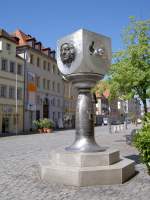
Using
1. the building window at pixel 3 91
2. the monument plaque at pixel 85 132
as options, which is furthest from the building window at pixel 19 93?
the monument plaque at pixel 85 132

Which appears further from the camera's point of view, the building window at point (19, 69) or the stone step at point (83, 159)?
the building window at point (19, 69)

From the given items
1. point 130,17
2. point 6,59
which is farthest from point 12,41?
point 130,17

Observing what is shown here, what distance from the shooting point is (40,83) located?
57.8m

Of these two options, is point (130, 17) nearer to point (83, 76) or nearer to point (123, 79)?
point (123, 79)

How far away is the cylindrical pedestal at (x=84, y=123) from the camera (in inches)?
405

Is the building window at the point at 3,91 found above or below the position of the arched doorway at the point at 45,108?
above

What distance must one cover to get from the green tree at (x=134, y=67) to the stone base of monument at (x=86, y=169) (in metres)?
12.5

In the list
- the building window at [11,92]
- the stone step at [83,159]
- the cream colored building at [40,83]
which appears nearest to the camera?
the stone step at [83,159]

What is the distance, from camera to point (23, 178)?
9688mm

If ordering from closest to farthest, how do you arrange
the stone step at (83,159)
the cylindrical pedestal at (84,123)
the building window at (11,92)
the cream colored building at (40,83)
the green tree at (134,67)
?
the stone step at (83,159) → the cylindrical pedestal at (84,123) → the green tree at (134,67) → the building window at (11,92) → the cream colored building at (40,83)

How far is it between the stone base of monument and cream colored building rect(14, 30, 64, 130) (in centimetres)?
4254

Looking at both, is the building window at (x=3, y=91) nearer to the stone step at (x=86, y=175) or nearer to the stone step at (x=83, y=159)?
the stone step at (x=83, y=159)

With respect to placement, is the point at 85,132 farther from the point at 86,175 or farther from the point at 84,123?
the point at 86,175

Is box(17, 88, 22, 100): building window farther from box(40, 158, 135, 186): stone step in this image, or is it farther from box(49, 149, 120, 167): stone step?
box(40, 158, 135, 186): stone step
